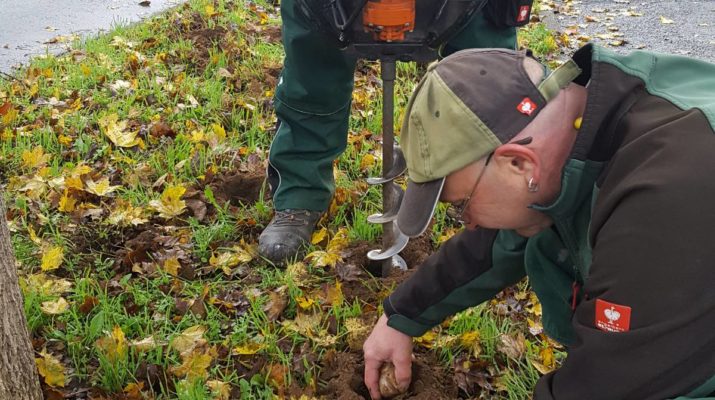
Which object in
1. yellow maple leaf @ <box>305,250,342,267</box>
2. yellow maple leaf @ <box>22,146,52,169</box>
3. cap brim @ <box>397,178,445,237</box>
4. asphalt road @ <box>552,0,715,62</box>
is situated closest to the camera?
cap brim @ <box>397,178,445,237</box>

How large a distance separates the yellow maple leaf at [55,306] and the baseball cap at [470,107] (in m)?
1.43

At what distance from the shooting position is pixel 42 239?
265 centimetres

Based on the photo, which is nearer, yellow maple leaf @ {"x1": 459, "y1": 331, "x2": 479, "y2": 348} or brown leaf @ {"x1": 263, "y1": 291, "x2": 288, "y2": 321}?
yellow maple leaf @ {"x1": 459, "y1": 331, "x2": 479, "y2": 348}

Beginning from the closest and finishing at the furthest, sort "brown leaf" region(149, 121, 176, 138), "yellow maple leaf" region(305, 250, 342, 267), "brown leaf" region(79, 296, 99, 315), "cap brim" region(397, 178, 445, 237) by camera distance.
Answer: "cap brim" region(397, 178, 445, 237) < "brown leaf" region(79, 296, 99, 315) < "yellow maple leaf" region(305, 250, 342, 267) < "brown leaf" region(149, 121, 176, 138)

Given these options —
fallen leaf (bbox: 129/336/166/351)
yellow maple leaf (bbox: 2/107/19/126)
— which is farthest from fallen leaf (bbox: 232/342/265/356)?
yellow maple leaf (bbox: 2/107/19/126)

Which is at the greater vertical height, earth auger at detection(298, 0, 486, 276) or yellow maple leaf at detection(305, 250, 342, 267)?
earth auger at detection(298, 0, 486, 276)

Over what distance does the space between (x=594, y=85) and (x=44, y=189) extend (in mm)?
2438

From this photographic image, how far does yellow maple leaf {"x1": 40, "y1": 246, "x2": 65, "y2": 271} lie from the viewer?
244 cm

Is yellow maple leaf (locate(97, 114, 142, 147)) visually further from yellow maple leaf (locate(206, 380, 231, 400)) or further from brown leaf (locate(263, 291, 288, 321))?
yellow maple leaf (locate(206, 380, 231, 400))

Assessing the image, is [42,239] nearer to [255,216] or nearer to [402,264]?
[255,216]

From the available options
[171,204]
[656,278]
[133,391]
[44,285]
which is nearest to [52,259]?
[44,285]

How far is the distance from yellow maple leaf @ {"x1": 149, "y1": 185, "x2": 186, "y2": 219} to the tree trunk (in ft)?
3.33

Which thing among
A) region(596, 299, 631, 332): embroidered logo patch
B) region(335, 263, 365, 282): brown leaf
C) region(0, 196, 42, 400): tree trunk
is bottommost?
region(335, 263, 365, 282): brown leaf

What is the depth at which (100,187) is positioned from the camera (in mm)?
2912
